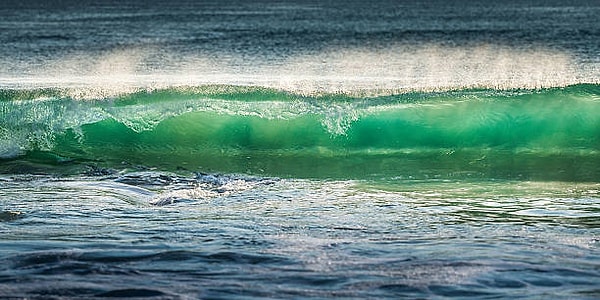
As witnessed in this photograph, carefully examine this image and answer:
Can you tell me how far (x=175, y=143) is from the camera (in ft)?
53.0

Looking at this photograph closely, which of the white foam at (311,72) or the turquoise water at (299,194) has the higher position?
the white foam at (311,72)

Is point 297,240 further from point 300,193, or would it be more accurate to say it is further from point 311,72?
point 311,72

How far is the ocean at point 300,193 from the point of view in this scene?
779 cm

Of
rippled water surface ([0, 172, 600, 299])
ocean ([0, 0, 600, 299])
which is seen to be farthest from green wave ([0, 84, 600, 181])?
rippled water surface ([0, 172, 600, 299])

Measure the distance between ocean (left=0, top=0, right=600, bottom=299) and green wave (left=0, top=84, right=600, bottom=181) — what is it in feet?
0.11

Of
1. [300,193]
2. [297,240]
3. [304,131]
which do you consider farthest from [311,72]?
[297,240]

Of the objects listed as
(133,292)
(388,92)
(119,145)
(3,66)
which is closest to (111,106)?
(119,145)

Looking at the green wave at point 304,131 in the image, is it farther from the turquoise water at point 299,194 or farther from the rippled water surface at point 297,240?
the rippled water surface at point 297,240

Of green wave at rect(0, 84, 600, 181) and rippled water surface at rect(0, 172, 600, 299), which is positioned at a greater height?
green wave at rect(0, 84, 600, 181)

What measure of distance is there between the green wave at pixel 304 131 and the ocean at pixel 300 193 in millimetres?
35

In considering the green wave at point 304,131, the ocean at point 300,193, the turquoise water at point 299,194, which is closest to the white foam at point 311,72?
the ocean at point 300,193

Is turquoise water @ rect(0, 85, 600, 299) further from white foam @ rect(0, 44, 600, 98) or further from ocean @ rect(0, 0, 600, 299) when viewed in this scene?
white foam @ rect(0, 44, 600, 98)

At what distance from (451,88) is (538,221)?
8.29 m

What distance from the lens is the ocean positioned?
779 centimetres
